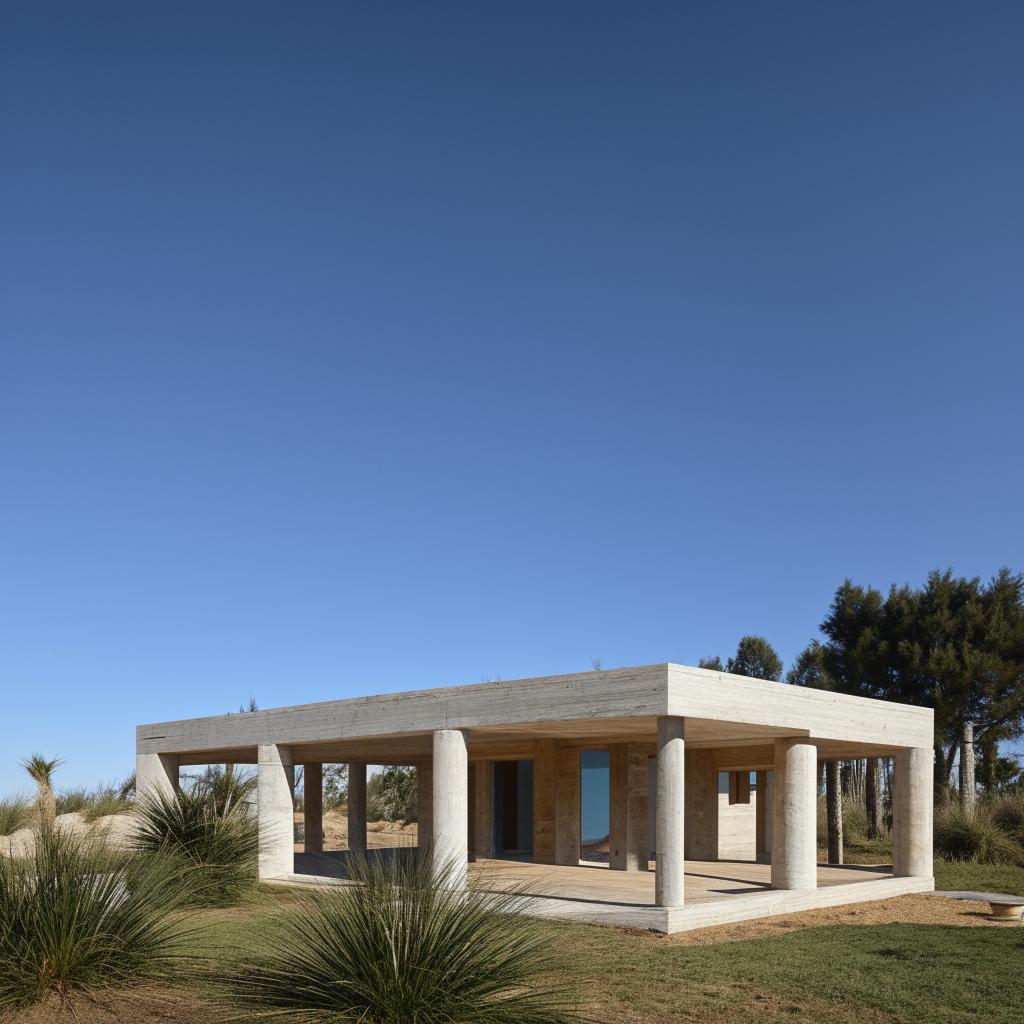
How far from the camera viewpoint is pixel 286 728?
62.0ft

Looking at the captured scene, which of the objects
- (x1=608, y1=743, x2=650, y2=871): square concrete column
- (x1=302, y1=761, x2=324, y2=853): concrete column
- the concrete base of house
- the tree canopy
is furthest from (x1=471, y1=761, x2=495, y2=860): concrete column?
the tree canopy

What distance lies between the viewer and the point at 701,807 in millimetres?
23641

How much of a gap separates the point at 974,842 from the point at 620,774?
30.8 ft

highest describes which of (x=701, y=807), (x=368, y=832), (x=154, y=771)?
(x=154, y=771)

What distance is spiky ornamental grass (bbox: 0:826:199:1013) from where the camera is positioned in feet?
26.2

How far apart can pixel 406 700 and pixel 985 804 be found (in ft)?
64.0

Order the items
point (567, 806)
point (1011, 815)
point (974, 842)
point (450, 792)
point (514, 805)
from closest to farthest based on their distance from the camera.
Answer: point (450, 792), point (567, 806), point (974, 842), point (514, 805), point (1011, 815)

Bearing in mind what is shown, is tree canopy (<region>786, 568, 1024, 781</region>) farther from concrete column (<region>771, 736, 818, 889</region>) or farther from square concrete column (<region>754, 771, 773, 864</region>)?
concrete column (<region>771, 736, 818, 889</region>)

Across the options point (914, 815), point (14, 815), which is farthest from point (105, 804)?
point (914, 815)

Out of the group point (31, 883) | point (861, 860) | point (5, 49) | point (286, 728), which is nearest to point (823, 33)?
point (5, 49)

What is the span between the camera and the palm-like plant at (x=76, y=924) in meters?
7.98

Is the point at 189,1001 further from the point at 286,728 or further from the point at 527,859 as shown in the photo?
the point at 527,859

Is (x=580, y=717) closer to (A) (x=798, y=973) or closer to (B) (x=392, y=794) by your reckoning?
(A) (x=798, y=973)

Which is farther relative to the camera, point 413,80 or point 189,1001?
point 413,80
